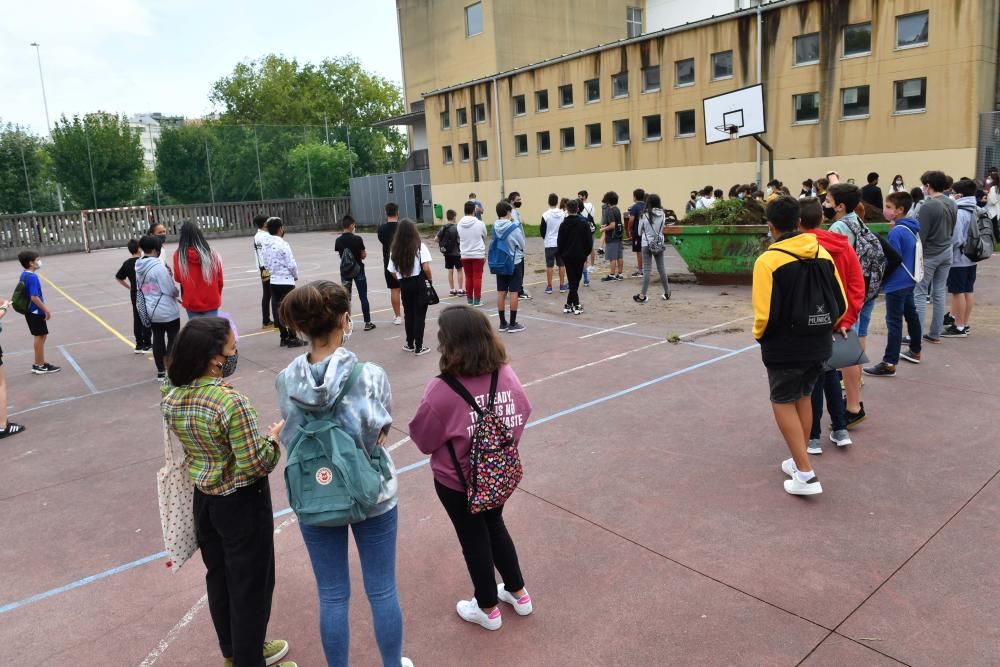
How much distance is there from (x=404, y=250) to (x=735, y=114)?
1381 centimetres

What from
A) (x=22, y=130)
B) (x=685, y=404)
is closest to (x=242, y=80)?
(x=22, y=130)

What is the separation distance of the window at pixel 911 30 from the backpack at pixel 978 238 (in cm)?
1531

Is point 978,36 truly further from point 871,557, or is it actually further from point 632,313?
point 871,557

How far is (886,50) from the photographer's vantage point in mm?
20344

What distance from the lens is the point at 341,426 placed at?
8.43 feet

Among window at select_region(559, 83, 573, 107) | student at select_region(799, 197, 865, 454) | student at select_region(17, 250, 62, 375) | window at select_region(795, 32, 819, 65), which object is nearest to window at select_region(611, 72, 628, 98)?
window at select_region(559, 83, 573, 107)

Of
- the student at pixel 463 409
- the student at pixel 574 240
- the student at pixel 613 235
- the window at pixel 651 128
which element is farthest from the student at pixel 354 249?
the window at pixel 651 128

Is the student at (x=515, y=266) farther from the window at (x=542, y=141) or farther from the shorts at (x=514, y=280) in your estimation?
the window at (x=542, y=141)

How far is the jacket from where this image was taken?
416cm

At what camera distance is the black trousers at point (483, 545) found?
123 inches

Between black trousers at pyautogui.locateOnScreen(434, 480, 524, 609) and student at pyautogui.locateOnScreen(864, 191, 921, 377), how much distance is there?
16.2 ft

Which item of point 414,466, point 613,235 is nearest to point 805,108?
point 613,235

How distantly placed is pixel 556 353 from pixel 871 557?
16.7ft

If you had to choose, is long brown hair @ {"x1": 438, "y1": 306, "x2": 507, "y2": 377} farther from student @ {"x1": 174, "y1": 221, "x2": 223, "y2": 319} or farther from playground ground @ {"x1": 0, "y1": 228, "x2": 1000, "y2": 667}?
student @ {"x1": 174, "y1": 221, "x2": 223, "y2": 319}
